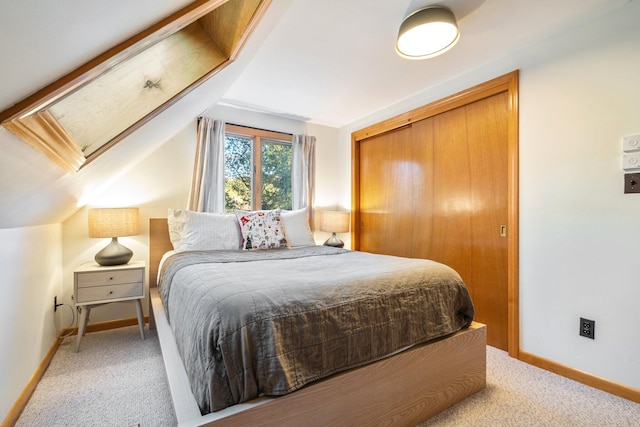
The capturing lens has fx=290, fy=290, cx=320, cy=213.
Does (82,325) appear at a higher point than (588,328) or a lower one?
lower

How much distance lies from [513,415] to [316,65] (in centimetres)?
262

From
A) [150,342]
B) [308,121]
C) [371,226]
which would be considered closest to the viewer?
[150,342]

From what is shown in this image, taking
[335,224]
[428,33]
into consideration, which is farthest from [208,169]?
[428,33]

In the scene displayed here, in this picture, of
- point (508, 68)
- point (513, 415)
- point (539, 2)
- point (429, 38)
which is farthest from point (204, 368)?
point (508, 68)

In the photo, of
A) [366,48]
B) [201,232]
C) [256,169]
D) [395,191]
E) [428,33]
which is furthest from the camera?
[256,169]

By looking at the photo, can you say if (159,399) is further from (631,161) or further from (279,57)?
(631,161)

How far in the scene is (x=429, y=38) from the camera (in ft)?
5.88

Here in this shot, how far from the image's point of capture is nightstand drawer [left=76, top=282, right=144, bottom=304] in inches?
82.9

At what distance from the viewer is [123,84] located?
1036mm

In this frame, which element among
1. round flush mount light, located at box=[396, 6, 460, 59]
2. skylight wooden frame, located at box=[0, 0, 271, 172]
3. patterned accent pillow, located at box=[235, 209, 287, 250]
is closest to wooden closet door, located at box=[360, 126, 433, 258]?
round flush mount light, located at box=[396, 6, 460, 59]

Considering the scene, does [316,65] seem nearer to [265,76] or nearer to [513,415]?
[265,76]

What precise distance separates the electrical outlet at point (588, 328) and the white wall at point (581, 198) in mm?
24

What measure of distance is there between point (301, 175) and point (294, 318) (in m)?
2.73

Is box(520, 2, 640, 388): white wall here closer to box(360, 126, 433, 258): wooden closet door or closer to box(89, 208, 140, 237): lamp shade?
box(360, 126, 433, 258): wooden closet door
